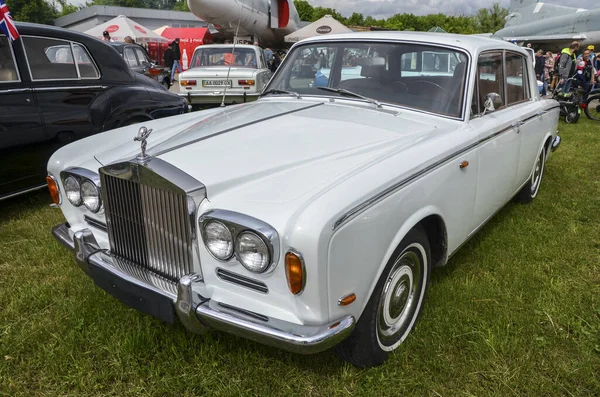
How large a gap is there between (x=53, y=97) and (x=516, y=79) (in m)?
4.33

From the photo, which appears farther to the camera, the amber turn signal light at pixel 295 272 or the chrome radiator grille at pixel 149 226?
the chrome radiator grille at pixel 149 226

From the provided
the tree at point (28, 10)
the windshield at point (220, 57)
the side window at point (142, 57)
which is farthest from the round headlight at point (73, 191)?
the tree at point (28, 10)

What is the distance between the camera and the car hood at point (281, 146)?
6.50 ft

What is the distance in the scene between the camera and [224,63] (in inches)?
404

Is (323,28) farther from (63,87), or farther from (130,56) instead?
(63,87)

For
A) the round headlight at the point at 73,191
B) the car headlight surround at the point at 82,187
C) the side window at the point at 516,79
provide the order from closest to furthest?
the car headlight surround at the point at 82,187 → the round headlight at the point at 73,191 → the side window at the point at 516,79

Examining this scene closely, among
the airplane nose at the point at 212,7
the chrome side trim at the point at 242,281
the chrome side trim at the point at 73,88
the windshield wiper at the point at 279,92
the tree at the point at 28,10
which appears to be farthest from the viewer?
the tree at the point at 28,10

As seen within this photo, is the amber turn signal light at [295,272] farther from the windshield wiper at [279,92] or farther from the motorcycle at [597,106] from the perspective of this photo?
the motorcycle at [597,106]

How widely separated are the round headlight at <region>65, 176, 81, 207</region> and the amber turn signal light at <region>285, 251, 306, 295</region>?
1.44 m

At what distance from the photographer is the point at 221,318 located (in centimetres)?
184

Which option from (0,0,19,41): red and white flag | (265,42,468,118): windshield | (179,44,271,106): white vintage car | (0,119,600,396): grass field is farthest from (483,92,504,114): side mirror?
(179,44,271,106): white vintage car

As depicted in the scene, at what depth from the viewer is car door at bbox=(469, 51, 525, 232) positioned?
2969 mm

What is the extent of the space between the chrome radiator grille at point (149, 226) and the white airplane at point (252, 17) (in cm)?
1590

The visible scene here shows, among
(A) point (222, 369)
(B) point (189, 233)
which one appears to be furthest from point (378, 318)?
(B) point (189, 233)
